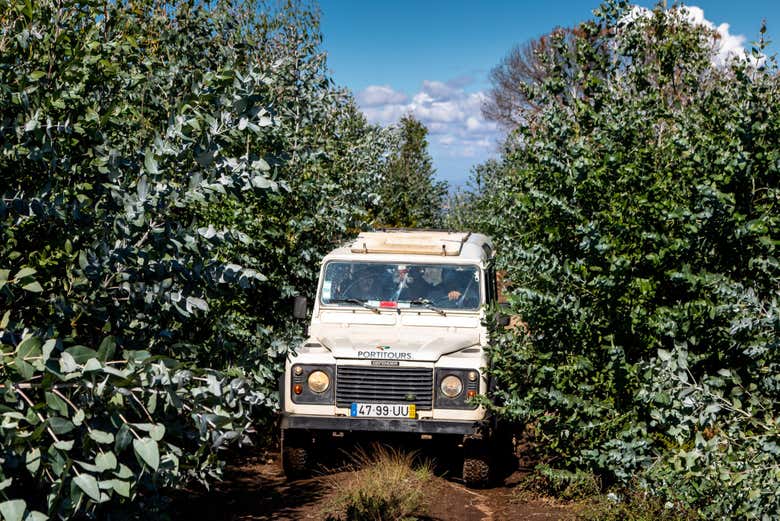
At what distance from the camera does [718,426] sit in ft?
16.6

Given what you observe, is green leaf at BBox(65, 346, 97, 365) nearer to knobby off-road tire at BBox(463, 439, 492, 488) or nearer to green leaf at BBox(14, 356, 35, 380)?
green leaf at BBox(14, 356, 35, 380)

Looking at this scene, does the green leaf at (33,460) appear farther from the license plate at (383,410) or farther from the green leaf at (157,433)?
the license plate at (383,410)

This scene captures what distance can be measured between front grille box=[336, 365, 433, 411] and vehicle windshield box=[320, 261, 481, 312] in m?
1.05

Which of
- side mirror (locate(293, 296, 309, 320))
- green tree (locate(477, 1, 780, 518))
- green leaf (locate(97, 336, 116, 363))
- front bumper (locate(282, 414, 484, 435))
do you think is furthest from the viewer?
side mirror (locate(293, 296, 309, 320))

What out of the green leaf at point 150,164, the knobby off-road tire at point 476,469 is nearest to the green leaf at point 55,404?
the green leaf at point 150,164

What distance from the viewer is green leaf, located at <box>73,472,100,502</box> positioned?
9.27ft

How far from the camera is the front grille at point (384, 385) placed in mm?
8266

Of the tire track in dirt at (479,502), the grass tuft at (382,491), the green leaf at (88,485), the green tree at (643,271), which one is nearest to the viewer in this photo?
the green leaf at (88,485)

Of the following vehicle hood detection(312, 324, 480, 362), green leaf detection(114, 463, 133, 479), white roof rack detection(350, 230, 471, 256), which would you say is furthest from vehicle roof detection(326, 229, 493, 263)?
green leaf detection(114, 463, 133, 479)

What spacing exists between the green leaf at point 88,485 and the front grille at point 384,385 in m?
5.52

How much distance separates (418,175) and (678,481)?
26912mm

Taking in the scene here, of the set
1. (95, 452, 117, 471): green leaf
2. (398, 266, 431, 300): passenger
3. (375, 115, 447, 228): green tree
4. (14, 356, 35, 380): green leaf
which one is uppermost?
(375, 115, 447, 228): green tree

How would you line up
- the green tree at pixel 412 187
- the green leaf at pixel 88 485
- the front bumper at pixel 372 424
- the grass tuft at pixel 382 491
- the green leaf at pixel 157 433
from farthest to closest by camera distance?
the green tree at pixel 412 187 → the front bumper at pixel 372 424 → the grass tuft at pixel 382 491 → the green leaf at pixel 157 433 → the green leaf at pixel 88 485

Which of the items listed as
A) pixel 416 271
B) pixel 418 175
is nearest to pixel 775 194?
pixel 416 271
